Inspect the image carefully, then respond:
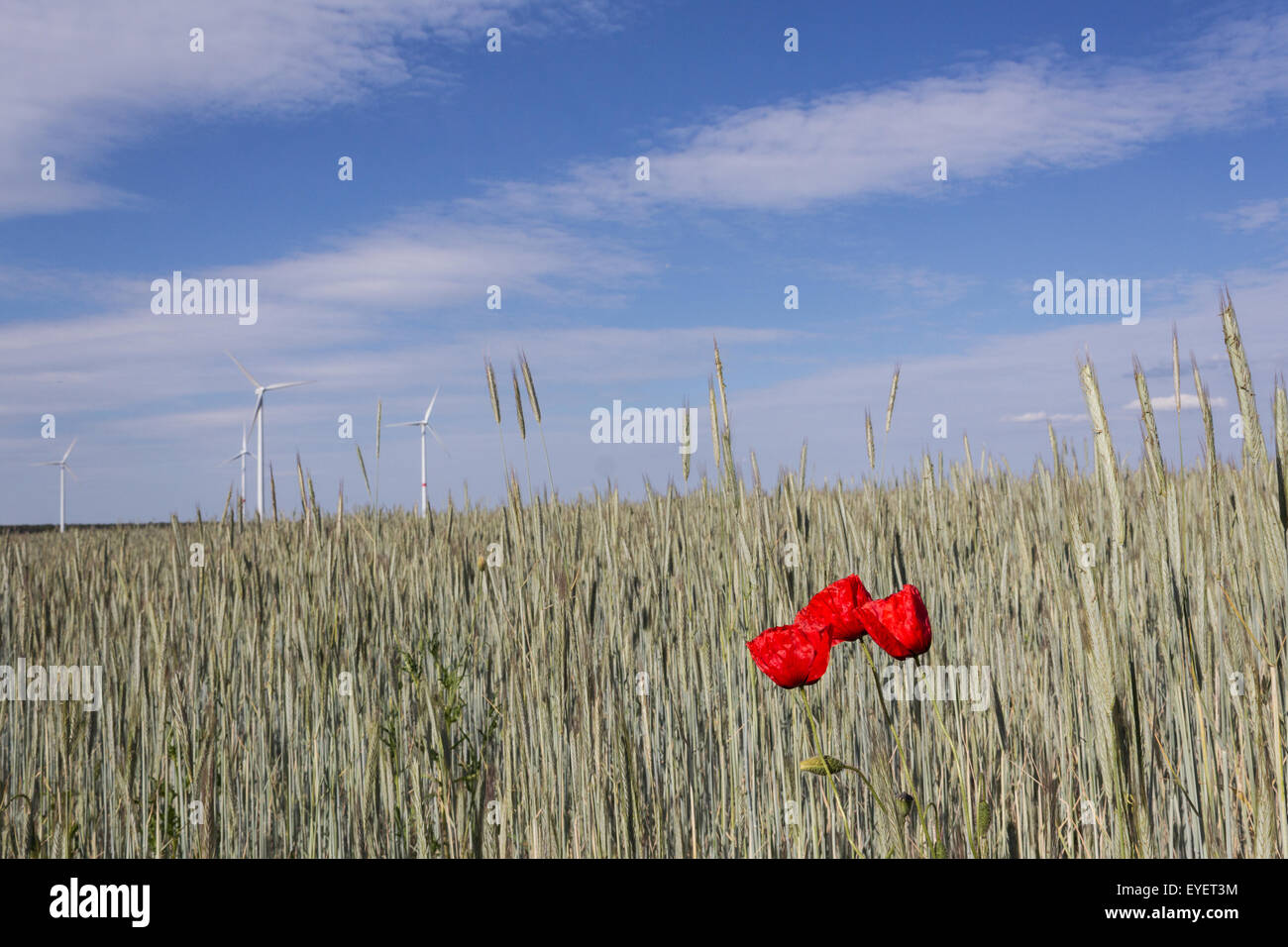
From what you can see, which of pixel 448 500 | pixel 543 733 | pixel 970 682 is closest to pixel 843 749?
pixel 970 682

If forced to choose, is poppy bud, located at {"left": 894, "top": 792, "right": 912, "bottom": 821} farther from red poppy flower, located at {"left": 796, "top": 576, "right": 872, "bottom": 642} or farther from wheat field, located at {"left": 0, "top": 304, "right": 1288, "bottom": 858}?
red poppy flower, located at {"left": 796, "top": 576, "right": 872, "bottom": 642}

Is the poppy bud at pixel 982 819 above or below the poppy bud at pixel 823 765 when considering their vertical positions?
below

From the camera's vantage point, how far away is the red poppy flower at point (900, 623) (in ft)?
3.76

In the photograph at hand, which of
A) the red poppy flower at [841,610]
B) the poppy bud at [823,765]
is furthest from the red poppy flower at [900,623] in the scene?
the poppy bud at [823,765]

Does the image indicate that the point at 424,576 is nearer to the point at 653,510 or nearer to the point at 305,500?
the point at 305,500

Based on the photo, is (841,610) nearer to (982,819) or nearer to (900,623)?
(900,623)

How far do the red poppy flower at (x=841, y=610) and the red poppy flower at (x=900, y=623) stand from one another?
0.02 metres

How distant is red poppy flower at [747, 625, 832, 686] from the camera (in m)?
1.22

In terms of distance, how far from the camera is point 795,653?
1218 mm

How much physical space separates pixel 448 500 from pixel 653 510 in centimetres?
91

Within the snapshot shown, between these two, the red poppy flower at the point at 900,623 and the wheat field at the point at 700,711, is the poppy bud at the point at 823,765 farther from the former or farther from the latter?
the red poppy flower at the point at 900,623

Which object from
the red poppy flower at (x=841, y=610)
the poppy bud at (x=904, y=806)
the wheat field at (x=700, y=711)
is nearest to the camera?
the poppy bud at (x=904, y=806)

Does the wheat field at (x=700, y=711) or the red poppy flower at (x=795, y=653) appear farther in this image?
the wheat field at (x=700, y=711)

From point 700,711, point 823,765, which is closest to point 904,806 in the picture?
point 823,765
